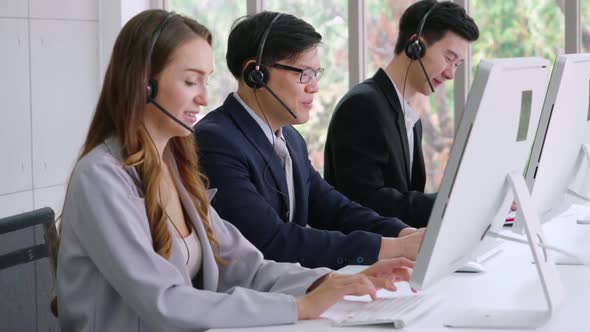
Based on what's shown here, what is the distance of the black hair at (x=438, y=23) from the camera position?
329 cm

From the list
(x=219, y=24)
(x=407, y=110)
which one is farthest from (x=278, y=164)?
(x=219, y=24)

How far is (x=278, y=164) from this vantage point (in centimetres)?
259

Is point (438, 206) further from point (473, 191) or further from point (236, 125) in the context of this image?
point (236, 125)

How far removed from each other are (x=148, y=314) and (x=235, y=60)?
110 centimetres

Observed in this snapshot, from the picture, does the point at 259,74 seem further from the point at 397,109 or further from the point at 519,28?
the point at 519,28

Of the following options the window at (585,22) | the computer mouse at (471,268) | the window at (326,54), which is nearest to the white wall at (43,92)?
the window at (326,54)

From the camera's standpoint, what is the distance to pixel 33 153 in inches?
165

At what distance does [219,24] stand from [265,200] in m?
2.84

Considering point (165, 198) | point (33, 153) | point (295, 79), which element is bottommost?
point (33, 153)

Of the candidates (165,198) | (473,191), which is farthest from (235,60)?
(473,191)

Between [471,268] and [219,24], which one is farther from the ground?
[219,24]

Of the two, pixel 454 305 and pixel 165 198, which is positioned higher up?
pixel 165 198

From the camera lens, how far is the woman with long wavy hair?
1.70 meters

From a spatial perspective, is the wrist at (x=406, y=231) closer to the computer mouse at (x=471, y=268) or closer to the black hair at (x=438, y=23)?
the computer mouse at (x=471, y=268)
